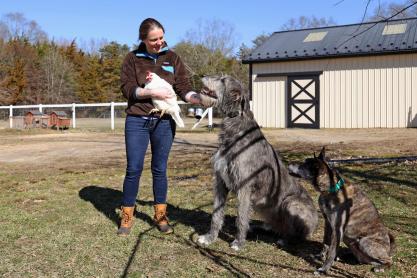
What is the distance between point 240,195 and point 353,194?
109 centimetres

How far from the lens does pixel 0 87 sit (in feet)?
140

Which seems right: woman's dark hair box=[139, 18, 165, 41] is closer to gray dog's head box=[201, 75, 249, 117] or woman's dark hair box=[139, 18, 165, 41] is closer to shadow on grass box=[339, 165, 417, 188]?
gray dog's head box=[201, 75, 249, 117]

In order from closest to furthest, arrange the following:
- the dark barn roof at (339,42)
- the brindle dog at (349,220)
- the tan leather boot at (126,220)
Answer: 1. the brindle dog at (349,220)
2. the tan leather boot at (126,220)
3. the dark barn roof at (339,42)

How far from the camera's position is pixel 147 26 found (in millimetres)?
4535

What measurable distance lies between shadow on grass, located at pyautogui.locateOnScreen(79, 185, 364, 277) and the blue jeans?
1.74 ft

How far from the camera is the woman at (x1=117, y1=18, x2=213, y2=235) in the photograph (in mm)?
4586

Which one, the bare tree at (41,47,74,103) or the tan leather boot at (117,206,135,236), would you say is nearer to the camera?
the tan leather boot at (117,206,135,236)

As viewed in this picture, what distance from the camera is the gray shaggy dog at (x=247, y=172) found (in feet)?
14.5

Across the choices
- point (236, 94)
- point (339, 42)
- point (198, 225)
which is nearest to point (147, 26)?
point (236, 94)

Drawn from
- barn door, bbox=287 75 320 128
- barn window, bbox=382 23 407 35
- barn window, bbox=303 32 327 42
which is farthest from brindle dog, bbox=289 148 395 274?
barn window, bbox=303 32 327 42

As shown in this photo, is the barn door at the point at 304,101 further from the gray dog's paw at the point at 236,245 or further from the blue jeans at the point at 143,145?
the gray dog's paw at the point at 236,245

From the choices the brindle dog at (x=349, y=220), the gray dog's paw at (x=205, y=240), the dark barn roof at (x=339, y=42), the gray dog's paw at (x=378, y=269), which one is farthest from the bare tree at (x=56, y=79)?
the gray dog's paw at (x=378, y=269)

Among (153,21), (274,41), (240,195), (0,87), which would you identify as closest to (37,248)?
(240,195)

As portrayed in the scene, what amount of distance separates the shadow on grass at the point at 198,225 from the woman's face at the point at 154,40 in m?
1.96
